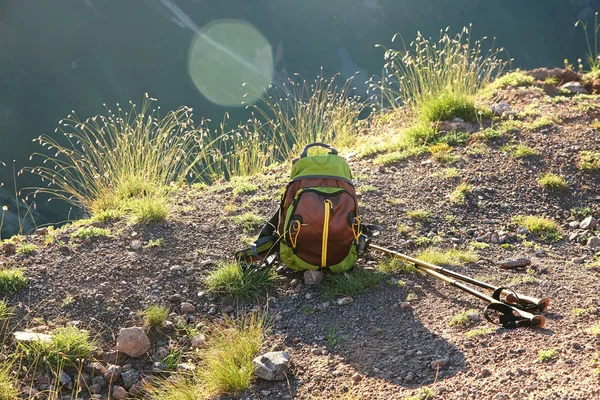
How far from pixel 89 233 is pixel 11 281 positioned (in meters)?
0.91

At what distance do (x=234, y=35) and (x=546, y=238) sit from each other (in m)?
69.6

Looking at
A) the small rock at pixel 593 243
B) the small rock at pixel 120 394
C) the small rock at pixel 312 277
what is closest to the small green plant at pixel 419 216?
the small rock at pixel 593 243

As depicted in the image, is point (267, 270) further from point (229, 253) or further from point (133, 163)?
point (133, 163)

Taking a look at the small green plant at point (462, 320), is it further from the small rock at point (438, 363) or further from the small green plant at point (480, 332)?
the small rock at point (438, 363)

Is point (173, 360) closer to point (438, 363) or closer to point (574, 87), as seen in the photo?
point (438, 363)

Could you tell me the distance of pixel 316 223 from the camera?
3861 millimetres

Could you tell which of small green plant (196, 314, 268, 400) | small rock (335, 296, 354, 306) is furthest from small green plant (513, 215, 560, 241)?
small green plant (196, 314, 268, 400)

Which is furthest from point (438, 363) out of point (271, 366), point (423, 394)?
point (271, 366)

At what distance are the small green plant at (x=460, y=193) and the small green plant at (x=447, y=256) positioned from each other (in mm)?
1006

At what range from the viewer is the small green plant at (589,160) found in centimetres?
570

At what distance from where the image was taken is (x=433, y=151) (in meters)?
6.40

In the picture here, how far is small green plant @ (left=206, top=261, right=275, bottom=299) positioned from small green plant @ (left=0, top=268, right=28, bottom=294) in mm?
1309

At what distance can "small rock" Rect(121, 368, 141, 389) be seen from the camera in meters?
3.21

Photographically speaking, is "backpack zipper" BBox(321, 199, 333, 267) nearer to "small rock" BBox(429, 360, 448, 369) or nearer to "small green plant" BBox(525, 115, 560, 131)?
"small rock" BBox(429, 360, 448, 369)
